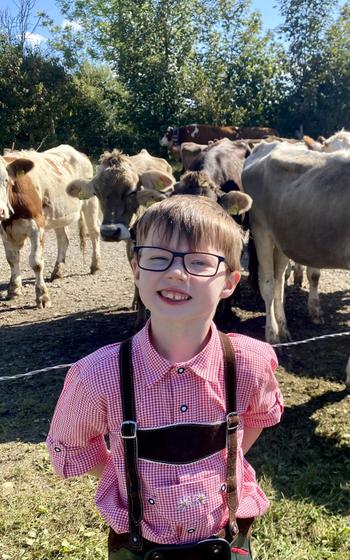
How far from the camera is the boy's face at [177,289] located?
57.4 inches

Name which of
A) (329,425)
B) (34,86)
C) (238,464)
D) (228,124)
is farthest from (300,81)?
(238,464)

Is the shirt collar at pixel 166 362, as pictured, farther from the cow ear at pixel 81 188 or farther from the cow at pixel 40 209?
the cow at pixel 40 209

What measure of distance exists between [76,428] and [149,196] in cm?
424

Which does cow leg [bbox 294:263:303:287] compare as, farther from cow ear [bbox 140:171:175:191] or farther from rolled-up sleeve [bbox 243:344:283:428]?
rolled-up sleeve [bbox 243:344:283:428]

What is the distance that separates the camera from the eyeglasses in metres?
1.47

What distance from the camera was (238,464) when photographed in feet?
5.56

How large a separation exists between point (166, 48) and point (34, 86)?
21.5 feet

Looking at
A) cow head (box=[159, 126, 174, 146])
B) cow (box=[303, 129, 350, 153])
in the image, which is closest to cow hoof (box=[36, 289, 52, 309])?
cow (box=[303, 129, 350, 153])

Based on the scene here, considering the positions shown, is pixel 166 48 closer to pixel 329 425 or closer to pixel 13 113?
pixel 13 113

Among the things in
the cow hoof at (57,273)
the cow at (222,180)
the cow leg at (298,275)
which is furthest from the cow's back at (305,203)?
the cow hoof at (57,273)

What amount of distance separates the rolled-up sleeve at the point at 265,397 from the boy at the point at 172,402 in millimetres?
24

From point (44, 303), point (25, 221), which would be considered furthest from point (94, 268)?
point (25, 221)

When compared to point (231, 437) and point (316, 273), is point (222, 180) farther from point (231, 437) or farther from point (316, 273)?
point (231, 437)

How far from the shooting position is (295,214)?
476 cm
